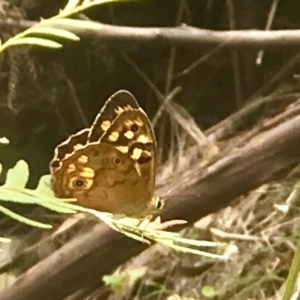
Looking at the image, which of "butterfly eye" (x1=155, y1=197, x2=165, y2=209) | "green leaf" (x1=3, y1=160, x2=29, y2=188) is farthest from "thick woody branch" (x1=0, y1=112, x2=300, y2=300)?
"green leaf" (x1=3, y1=160, x2=29, y2=188)

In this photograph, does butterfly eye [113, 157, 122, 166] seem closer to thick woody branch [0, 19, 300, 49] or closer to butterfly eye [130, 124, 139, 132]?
butterfly eye [130, 124, 139, 132]

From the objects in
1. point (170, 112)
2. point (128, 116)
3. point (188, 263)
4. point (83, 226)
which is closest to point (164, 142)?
point (170, 112)

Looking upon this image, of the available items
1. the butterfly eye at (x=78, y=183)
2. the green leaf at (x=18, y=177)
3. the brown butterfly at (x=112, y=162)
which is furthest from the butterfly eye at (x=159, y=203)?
the green leaf at (x=18, y=177)

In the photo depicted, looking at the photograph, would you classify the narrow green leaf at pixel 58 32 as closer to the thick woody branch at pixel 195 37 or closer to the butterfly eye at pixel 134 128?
the butterfly eye at pixel 134 128

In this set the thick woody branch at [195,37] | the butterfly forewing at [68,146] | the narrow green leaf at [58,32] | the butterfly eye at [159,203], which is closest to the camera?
the narrow green leaf at [58,32]

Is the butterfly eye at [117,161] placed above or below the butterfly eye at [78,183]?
above

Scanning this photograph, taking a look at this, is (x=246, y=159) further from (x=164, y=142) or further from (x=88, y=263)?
(x=164, y=142)

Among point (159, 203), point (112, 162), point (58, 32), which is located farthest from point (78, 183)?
point (58, 32)
